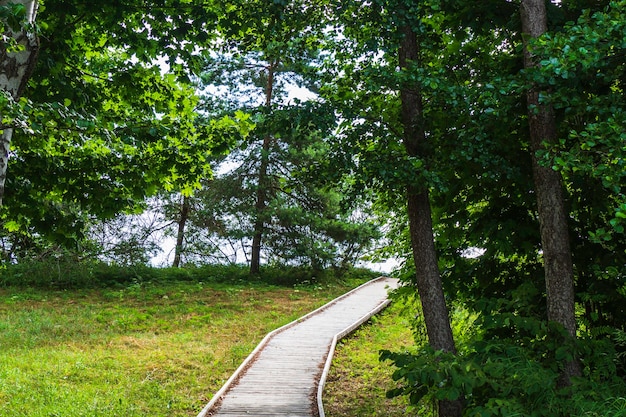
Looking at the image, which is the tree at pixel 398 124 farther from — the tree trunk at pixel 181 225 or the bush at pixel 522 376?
the tree trunk at pixel 181 225

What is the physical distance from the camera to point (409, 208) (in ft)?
23.8

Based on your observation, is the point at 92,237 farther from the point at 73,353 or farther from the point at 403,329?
the point at 403,329

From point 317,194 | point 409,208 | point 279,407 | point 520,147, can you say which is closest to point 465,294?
point 409,208

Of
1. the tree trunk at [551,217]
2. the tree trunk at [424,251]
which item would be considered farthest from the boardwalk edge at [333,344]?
the tree trunk at [551,217]

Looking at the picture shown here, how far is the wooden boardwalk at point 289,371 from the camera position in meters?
8.20

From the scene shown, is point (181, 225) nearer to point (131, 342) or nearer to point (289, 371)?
point (131, 342)

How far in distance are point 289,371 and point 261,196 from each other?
11.5m

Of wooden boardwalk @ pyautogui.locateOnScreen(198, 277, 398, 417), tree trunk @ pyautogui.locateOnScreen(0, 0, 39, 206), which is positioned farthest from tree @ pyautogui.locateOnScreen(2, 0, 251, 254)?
wooden boardwalk @ pyautogui.locateOnScreen(198, 277, 398, 417)

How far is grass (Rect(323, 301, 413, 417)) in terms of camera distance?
9.31 meters

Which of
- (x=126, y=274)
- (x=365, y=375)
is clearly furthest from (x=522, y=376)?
(x=126, y=274)

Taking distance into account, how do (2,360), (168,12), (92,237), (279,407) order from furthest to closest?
1. (92,237)
2. (2,360)
3. (279,407)
4. (168,12)

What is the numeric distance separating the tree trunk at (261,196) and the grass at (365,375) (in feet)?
21.0

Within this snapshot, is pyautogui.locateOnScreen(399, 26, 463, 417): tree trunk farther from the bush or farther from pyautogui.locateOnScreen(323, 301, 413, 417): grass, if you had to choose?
pyautogui.locateOnScreen(323, 301, 413, 417): grass

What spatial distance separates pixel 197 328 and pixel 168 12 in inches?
353
